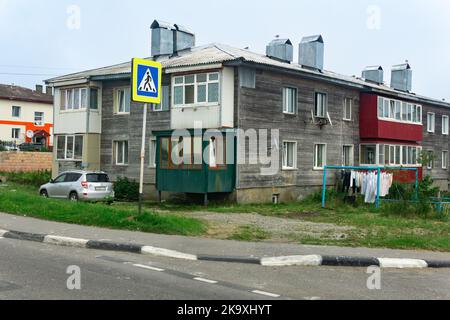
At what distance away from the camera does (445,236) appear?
12.8 m

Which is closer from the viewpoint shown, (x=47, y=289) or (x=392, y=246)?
(x=47, y=289)

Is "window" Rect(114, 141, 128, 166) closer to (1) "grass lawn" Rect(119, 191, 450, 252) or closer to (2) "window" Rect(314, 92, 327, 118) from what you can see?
(1) "grass lawn" Rect(119, 191, 450, 252)

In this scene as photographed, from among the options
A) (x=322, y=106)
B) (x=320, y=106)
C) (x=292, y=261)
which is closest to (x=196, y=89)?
(x=320, y=106)

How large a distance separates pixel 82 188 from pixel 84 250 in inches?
469

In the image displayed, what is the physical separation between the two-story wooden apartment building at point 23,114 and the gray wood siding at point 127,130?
26402 mm

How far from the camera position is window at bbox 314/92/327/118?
92.1ft

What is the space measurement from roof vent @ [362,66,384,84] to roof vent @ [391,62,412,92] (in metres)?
1.65

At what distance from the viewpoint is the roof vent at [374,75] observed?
37.7 metres

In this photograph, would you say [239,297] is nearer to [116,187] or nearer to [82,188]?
[82,188]

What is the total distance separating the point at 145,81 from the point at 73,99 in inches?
703

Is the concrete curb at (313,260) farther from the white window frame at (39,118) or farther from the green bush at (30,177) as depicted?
the white window frame at (39,118)

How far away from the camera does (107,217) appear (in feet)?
44.1

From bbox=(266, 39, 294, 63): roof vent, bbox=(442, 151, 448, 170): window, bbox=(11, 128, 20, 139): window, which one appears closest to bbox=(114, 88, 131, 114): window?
bbox=(266, 39, 294, 63): roof vent
